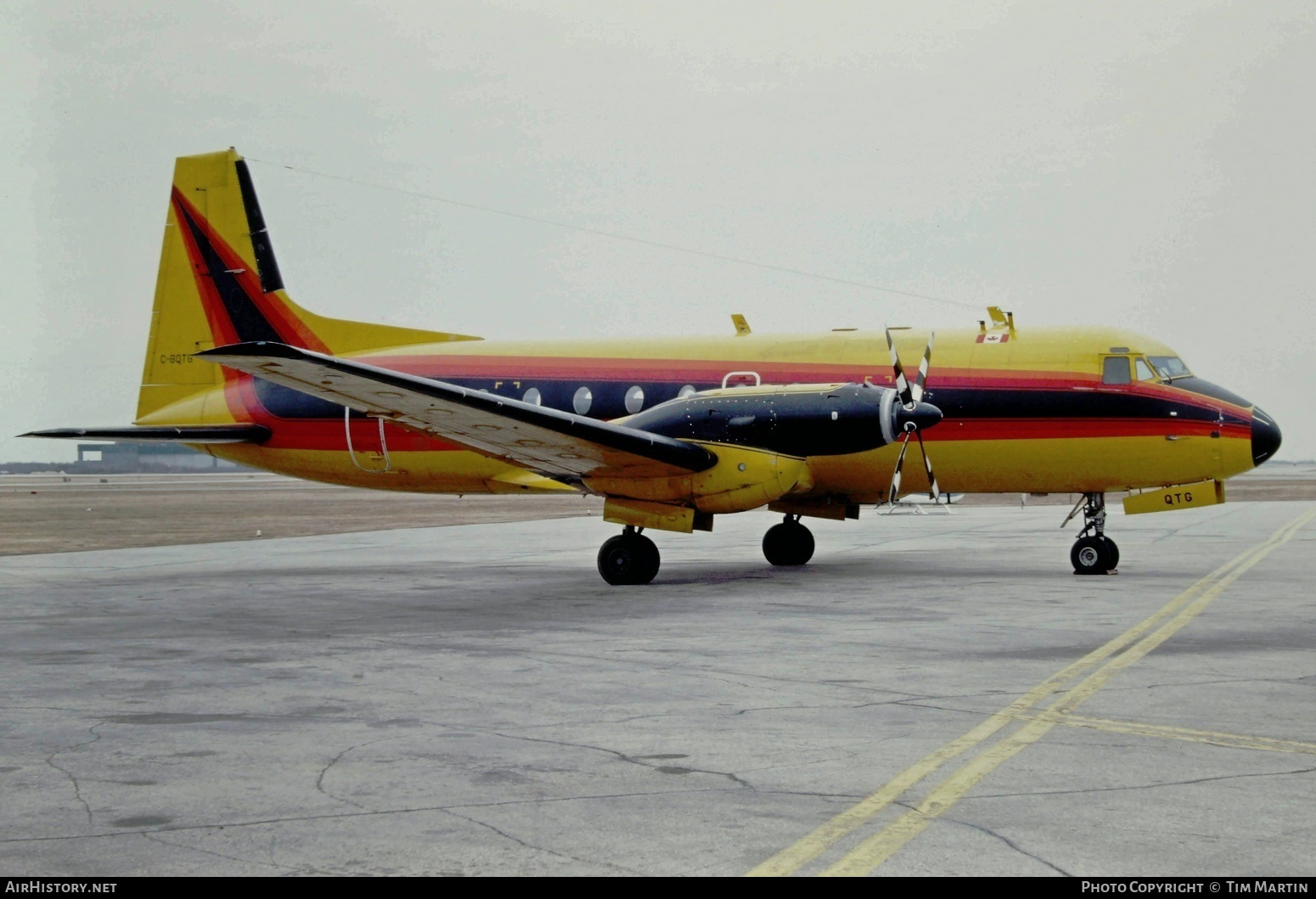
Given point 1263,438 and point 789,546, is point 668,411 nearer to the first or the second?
point 789,546

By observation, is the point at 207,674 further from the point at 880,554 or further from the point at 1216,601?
the point at 880,554

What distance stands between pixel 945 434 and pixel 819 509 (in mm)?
2677

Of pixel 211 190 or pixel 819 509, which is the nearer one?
pixel 819 509

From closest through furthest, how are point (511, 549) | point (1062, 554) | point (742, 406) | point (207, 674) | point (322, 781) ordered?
point (322, 781), point (207, 674), point (742, 406), point (1062, 554), point (511, 549)

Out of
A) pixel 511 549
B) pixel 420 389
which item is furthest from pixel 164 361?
pixel 420 389

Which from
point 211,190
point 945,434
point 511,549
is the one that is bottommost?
point 511,549

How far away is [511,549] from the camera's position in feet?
83.8

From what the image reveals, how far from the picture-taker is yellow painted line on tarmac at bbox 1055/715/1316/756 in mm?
6926

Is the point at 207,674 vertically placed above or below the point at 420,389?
below

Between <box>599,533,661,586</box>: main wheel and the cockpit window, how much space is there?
793cm

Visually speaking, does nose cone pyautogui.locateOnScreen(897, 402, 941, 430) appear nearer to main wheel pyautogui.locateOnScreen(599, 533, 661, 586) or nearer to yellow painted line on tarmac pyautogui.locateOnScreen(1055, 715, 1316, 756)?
main wheel pyautogui.locateOnScreen(599, 533, 661, 586)

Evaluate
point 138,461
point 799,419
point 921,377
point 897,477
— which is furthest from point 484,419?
point 138,461

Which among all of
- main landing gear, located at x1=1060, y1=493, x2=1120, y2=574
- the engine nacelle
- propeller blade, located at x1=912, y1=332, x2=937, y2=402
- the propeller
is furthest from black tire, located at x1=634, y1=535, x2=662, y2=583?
main landing gear, located at x1=1060, y1=493, x2=1120, y2=574

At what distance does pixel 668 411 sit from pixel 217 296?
10.0m
